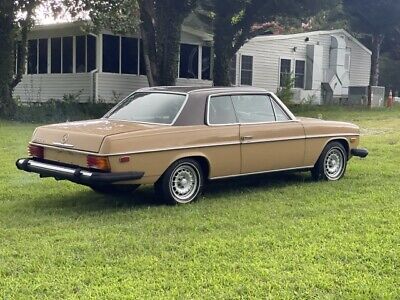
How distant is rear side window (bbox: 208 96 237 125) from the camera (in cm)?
762

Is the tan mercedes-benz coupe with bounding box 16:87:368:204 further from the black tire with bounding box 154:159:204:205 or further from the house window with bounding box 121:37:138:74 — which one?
the house window with bounding box 121:37:138:74

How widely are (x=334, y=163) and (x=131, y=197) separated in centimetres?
311

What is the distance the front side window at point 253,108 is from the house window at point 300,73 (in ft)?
72.7

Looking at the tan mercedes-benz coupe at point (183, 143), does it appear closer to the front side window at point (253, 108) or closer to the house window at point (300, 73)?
the front side window at point (253, 108)

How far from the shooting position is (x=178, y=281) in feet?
14.5

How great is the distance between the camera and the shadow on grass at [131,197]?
7.05 m

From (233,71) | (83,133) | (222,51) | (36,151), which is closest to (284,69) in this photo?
(233,71)

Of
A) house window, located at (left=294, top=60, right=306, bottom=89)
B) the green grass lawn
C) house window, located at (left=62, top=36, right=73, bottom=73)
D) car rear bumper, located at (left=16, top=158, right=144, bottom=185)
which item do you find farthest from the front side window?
house window, located at (left=294, top=60, right=306, bottom=89)

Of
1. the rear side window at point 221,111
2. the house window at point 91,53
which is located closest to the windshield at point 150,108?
the rear side window at point 221,111

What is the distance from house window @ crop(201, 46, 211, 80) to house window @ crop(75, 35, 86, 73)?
17.2 ft

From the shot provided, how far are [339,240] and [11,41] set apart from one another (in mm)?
16350

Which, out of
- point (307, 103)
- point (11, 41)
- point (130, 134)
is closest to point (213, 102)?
point (130, 134)

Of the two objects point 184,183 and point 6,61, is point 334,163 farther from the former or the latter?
point 6,61

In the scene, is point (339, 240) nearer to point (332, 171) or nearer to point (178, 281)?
point (178, 281)
